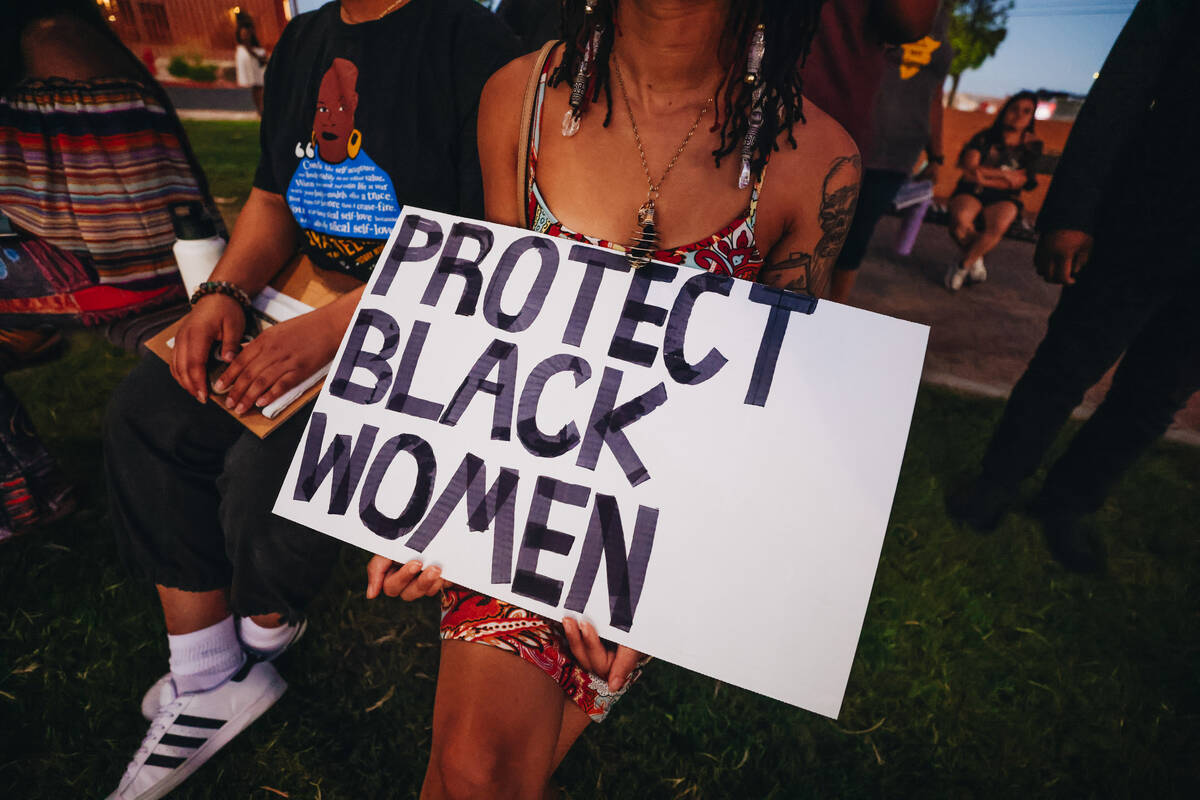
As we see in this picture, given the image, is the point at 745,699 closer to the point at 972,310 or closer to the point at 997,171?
the point at 972,310

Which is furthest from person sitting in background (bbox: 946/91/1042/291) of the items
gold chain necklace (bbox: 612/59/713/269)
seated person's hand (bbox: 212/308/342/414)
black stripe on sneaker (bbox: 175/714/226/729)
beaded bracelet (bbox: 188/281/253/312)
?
black stripe on sneaker (bbox: 175/714/226/729)

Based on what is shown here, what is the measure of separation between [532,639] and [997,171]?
22.7ft

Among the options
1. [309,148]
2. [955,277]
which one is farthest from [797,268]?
[955,277]

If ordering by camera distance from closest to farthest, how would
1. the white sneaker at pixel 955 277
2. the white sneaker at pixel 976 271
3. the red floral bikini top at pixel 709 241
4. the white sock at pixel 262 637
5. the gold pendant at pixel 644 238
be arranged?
the gold pendant at pixel 644 238 < the red floral bikini top at pixel 709 241 < the white sock at pixel 262 637 < the white sneaker at pixel 955 277 < the white sneaker at pixel 976 271

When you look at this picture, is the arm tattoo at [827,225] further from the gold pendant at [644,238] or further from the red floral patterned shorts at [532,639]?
the red floral patterned shorts at [532,639]

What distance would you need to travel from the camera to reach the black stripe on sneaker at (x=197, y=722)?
1496 mm

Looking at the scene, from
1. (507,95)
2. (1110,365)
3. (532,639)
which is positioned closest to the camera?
(532,639)

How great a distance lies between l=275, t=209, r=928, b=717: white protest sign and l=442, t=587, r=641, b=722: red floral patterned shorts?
0.15 m

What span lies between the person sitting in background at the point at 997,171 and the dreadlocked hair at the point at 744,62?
535cm

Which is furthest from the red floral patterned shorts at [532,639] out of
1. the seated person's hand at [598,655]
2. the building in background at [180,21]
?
→ the building in background at [180,21]

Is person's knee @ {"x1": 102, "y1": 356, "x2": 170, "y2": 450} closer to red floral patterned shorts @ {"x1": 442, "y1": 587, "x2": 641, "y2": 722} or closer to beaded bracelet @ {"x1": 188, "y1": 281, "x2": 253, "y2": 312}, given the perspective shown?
beaded bracelet @ {"x1": 188, "y1": 281, "x2": 253, "y2": 312}

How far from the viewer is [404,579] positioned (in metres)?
1.09

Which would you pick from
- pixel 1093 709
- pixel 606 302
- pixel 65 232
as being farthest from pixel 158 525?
pixel 1093 709

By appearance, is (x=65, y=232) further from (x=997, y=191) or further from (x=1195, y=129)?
(x=997, y=191)
